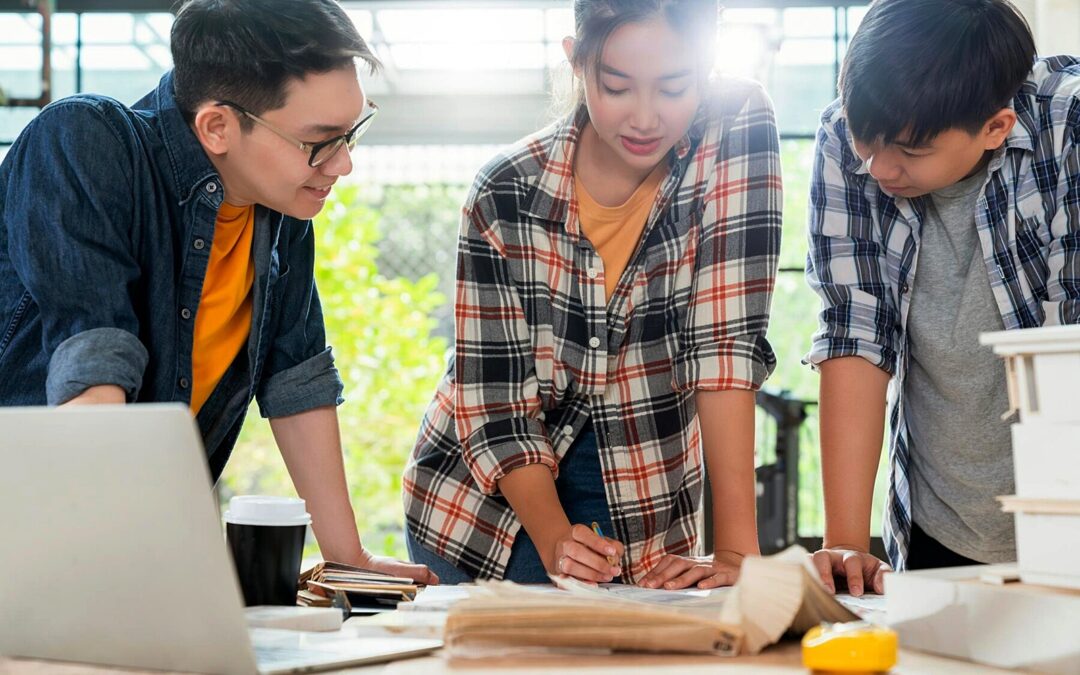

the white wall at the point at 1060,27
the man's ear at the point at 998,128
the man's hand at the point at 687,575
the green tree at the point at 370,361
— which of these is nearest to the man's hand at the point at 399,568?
the man's hand at the point at 687,575

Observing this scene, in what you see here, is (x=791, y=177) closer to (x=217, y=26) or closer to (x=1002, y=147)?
(x=1002, y=147)

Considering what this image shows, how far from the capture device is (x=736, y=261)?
4.63ft

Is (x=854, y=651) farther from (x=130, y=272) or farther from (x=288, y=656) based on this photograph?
(x=130, y=272)

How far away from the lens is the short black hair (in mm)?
1248

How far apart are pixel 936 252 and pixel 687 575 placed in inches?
22.0

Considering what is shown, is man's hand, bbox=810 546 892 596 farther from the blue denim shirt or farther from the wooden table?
the blue denim shirt

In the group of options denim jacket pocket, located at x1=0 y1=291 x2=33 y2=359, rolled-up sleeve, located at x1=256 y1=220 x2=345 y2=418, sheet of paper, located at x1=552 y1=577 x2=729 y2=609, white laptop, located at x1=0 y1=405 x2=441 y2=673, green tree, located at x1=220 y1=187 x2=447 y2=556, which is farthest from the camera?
green tree, located at x1=220 y1=187 x2=447 y2=556

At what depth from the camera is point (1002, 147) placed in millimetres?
1325

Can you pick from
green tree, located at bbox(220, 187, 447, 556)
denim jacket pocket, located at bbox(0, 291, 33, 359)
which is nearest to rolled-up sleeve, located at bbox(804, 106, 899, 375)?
denim jacket pocket, located at bbox(0, 291, 33, 359)

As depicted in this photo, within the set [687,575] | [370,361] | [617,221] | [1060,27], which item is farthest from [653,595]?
[370,361]

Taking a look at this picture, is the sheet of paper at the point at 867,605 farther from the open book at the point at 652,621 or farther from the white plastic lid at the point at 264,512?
the white plastic lid at the point at 264,512

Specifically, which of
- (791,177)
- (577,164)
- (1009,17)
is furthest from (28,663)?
(791,177)

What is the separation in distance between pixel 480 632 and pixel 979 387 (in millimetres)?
892

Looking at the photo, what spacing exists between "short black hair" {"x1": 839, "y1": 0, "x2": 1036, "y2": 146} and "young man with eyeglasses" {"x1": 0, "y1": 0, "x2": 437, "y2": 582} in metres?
0.64
